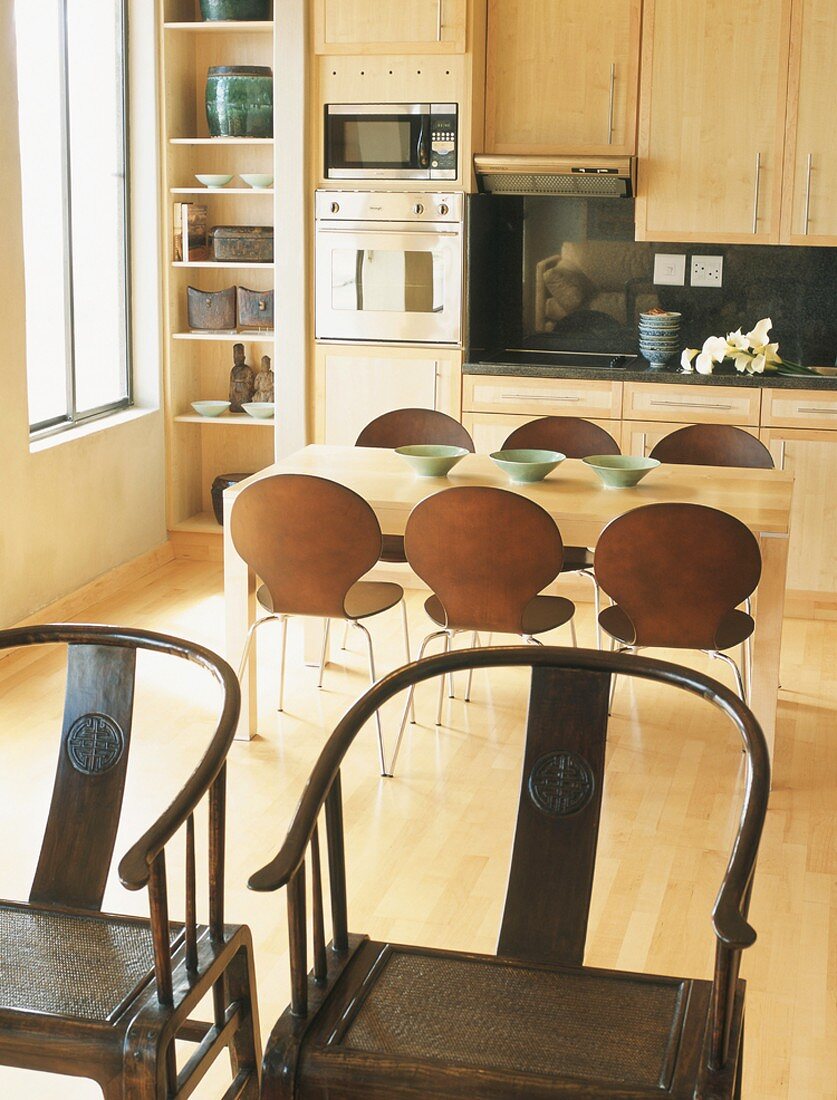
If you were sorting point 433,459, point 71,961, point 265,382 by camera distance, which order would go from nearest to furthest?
point 71,961
point 433,459
point 265,382

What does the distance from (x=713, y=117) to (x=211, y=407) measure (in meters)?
2.36

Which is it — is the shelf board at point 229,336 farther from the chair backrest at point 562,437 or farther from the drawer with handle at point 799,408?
the drawer with handle at point 799,408

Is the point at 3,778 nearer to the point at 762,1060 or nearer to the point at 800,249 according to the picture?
the point at 762,1060

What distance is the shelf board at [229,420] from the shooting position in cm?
573

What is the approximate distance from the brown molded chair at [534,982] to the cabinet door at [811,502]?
3462mm

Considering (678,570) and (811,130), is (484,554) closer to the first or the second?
(678,570)

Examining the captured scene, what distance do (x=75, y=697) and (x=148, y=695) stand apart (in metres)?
2.32

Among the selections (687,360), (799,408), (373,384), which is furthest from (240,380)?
(799,408)

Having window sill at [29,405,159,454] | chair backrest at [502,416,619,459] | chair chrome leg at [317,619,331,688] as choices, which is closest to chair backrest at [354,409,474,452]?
chair backrest at [502,416,619,459]

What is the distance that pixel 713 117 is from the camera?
5125 mm

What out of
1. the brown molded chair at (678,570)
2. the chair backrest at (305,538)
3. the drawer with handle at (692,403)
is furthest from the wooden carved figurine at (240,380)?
the brown molded chair at (678,570)

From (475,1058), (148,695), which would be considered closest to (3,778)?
(148,695)

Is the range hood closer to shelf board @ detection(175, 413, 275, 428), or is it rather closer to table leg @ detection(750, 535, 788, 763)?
shelf board @ detection(175, 413, 275, 428)

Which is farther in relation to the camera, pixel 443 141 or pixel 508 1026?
pixel 443 141
